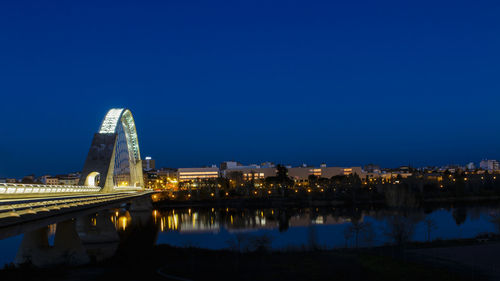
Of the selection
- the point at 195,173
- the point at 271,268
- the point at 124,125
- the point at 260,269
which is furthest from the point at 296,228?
the point at 195,173

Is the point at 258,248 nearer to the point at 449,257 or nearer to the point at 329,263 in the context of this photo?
the point at 329,263

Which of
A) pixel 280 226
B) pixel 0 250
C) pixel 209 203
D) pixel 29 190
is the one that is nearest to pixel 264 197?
pixel 209 203

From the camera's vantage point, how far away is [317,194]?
11456 centimetres

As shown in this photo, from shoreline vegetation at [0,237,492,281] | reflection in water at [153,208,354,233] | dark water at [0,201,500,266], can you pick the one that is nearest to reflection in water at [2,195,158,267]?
dark water at [0,201,500,266]

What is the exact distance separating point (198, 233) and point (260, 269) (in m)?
29.8

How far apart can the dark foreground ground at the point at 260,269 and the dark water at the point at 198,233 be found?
103 inches

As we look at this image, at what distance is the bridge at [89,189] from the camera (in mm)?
19755

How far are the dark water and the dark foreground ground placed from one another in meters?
2.62

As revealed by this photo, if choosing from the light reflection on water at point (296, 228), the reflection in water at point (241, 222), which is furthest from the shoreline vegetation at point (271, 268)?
the reflection in water at point (241, 222)

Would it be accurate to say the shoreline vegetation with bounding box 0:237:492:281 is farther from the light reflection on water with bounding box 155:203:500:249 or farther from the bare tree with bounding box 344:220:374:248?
the light reflection on water with bounding box 155:203:500:249

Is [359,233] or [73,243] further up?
[73,243]

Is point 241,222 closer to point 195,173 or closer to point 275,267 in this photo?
→ point 275,267

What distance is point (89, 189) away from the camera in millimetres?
49656

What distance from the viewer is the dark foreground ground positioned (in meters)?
22.6
